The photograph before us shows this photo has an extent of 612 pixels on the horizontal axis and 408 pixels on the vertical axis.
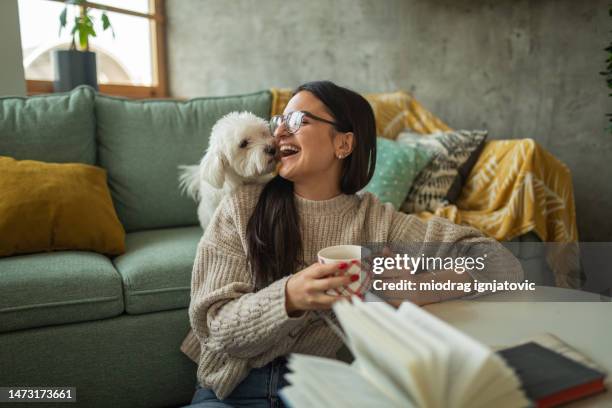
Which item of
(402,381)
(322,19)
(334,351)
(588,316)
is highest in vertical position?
(322,19)

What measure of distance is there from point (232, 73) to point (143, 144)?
5.90 ft

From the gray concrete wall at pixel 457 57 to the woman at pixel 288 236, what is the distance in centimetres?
190

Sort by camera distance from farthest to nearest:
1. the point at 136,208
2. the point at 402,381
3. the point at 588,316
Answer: the point at 136,208 → the point at 588,316 → the point at 402,381

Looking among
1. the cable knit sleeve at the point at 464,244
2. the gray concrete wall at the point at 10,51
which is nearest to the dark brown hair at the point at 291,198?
the cable knit sleeve at the point at 464,244

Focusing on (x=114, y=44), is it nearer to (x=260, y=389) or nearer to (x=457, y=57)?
(x=457, y=57)

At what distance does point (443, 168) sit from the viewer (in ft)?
7.42

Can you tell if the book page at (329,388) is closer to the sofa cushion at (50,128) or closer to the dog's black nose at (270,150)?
the dog's black nose at (270,150)

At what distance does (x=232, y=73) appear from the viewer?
3.82m

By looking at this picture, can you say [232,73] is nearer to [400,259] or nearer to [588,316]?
[400,259]

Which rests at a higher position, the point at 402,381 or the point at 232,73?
the point at 232,73

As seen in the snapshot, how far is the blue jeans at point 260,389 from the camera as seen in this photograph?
105 cm

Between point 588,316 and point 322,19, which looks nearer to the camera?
point 588,316

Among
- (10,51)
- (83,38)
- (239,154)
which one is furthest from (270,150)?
(10,51)

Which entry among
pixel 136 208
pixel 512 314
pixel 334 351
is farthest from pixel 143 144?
pixel 512 314
